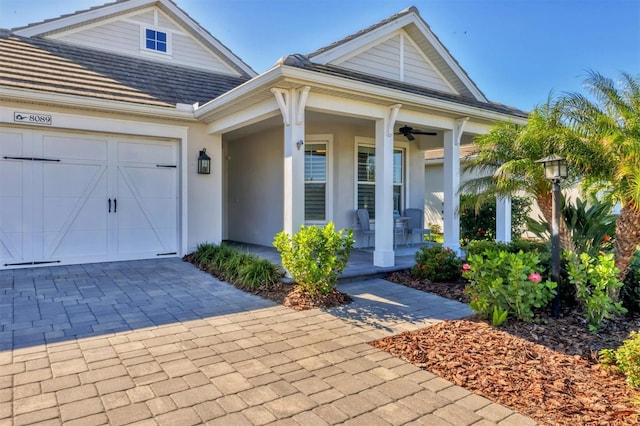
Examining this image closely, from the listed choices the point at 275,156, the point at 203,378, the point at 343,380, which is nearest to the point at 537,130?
the point at 343,380

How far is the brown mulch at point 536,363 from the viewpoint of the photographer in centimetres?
253

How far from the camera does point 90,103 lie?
6770 mm

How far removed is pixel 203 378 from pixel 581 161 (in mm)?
4440

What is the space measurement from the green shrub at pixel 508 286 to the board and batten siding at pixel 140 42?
339 inches

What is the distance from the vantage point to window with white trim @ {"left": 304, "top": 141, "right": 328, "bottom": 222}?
859cm

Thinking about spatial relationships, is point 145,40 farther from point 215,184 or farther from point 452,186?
point 452,186

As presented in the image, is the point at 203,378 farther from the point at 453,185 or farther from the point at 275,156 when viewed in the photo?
the point at 275,156

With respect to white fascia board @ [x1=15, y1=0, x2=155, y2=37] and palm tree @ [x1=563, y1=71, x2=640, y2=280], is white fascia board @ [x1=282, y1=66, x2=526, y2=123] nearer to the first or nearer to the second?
palm tree @ [x1=563, y1=71, x2=640, y2=280]

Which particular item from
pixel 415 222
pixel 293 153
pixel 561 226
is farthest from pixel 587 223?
pixel 415 222

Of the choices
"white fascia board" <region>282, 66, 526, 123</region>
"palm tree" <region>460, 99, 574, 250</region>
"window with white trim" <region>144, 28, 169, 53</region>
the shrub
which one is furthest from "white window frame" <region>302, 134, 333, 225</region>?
"window with white trim" <region>144, 28, 169, 53</region>

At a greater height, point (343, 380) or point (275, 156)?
point (275, 156)

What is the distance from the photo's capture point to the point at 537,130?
477cm

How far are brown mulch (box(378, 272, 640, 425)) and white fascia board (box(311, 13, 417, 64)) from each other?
5.26 metres

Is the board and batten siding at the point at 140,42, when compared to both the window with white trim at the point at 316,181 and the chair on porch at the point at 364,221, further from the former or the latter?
the chair on porch at the point at 364,221
